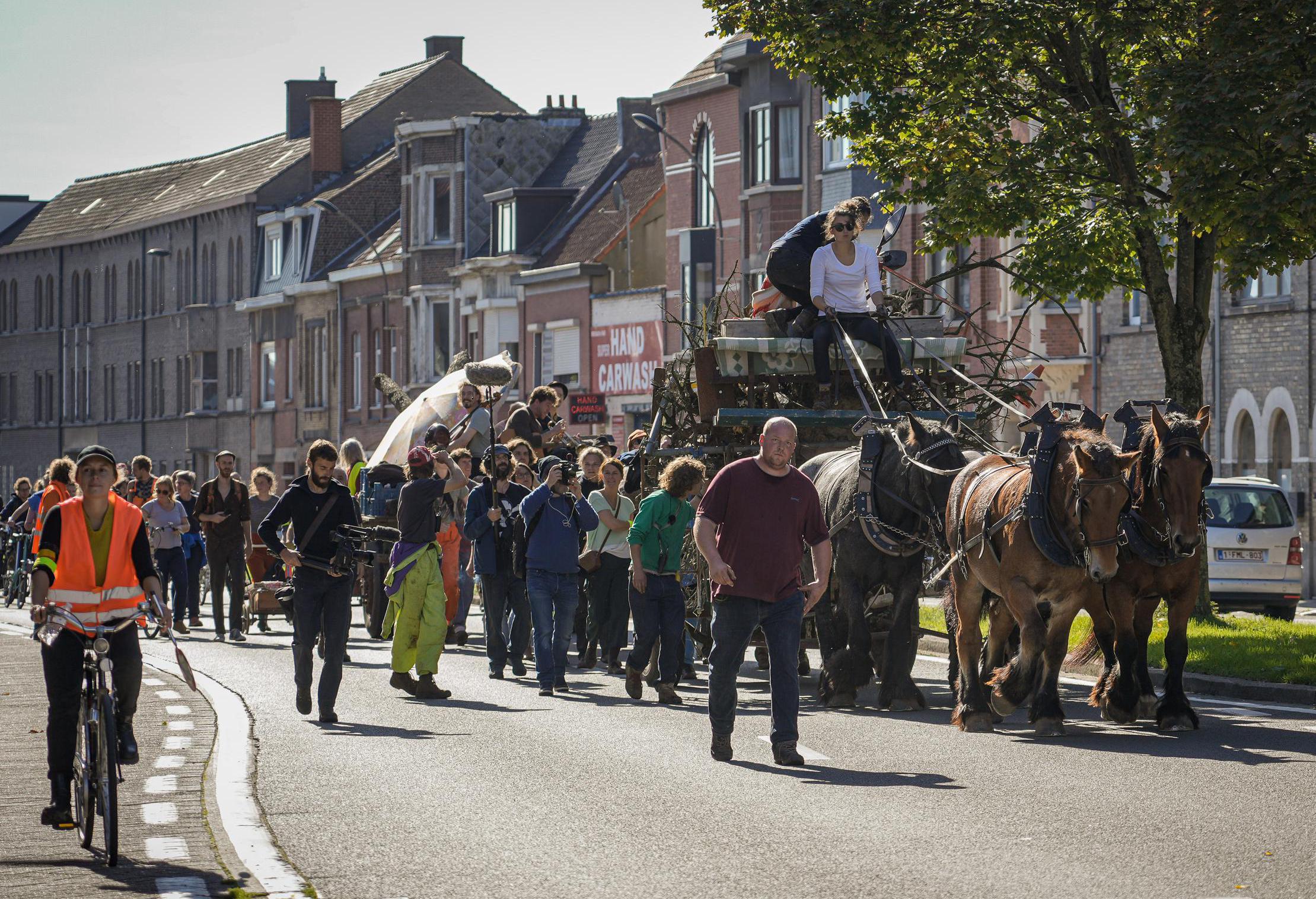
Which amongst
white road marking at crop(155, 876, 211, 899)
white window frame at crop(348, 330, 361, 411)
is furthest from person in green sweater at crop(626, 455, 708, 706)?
white window frame at crop(348, 330, 361, 411)

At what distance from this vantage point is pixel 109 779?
9.20 metres

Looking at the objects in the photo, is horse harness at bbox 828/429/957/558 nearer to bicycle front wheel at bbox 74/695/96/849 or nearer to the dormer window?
bicycle front wheel at bbox 74/695/96/849

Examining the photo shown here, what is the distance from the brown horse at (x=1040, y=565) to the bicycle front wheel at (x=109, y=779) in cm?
554

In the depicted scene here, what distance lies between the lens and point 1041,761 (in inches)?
473

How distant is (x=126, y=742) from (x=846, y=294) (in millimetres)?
8789

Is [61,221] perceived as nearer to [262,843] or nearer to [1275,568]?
[1275,568]

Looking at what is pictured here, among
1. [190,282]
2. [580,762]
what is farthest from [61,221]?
[580,762]

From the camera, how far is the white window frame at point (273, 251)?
74.2 m

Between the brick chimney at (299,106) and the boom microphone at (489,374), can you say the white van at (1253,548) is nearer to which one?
the boom microphone at (489,374)

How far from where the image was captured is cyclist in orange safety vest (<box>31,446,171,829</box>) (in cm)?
1001

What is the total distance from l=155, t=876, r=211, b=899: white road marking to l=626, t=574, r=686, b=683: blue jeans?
A: 25.4ft

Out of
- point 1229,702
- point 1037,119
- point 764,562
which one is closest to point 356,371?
point 1037,119

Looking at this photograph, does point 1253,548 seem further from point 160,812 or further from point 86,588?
point 86,588

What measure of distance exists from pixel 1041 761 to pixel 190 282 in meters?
71.1
